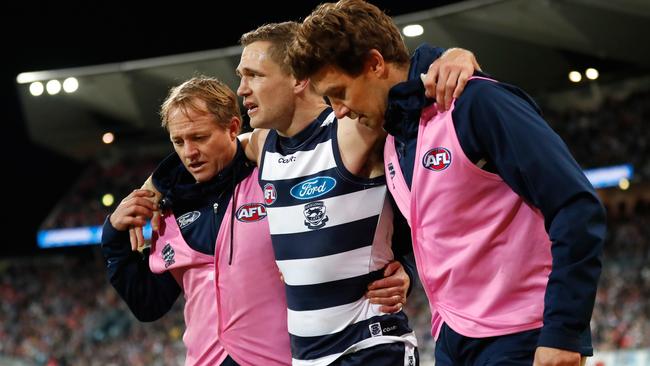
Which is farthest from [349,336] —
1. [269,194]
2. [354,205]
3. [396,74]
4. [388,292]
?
[396,74]

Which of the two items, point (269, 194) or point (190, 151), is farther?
point (190, 151)

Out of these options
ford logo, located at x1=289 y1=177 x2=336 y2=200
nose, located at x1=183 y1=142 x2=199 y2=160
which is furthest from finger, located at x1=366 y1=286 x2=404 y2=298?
nose, located at x1=183 y1=142 x2=199 y2=160

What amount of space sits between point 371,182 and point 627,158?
1650cm

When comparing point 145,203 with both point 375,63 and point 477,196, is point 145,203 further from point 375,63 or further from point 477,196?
point 477,196

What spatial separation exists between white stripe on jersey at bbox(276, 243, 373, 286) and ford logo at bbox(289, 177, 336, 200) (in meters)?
0.21

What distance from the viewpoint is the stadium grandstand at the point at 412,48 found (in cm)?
1548

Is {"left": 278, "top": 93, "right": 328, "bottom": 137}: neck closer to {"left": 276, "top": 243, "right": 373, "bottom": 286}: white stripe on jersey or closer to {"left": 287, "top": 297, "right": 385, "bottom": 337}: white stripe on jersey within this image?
{"left": 276, "top": 243, "right": 373, "bottom": 286}: white stripe on jersey

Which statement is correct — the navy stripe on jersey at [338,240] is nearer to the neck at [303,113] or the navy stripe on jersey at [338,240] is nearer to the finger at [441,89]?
the neck at [303,113]

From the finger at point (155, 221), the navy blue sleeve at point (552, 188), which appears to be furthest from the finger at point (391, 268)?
the finger at point (155, 221)

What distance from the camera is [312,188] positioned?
2.90 metres

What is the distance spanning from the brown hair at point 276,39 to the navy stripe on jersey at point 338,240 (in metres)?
0.65

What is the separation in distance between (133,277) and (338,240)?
1.17m

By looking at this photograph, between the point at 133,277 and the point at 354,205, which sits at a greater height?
the point at 354,205

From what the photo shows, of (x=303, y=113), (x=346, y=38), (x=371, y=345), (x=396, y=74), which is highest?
(x=346, y=38)
